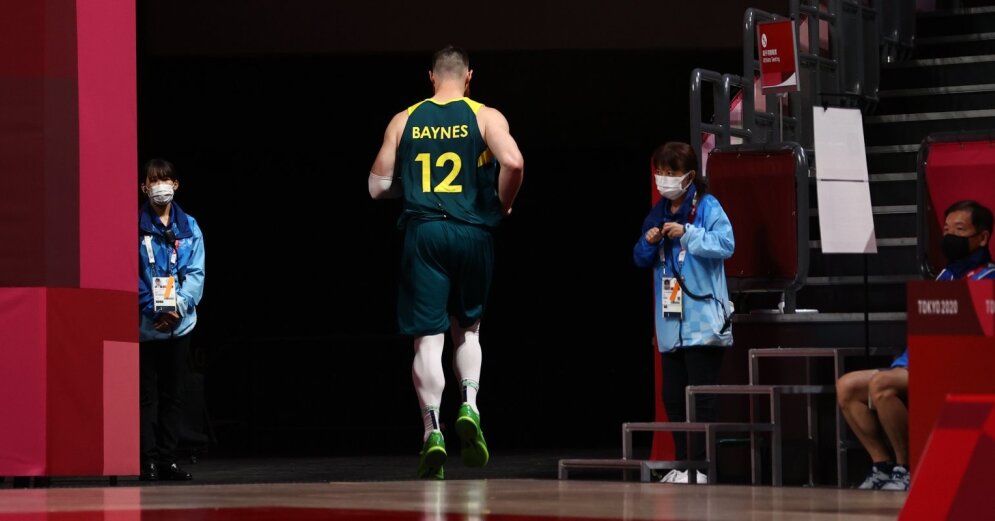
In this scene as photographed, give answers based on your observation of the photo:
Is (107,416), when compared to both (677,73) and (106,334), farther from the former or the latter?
(677,73)

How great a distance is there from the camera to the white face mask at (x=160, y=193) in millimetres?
8445

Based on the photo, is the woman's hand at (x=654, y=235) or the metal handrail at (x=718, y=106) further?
the metal handrail at (x=718, y=106)

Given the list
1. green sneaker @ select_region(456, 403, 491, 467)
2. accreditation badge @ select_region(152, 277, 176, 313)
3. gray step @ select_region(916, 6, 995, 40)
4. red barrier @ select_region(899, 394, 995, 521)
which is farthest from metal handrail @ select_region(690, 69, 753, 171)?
red barrier @ select_region(899, 394, 995, 521)

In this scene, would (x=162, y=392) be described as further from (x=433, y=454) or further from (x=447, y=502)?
(x=447, y=502)

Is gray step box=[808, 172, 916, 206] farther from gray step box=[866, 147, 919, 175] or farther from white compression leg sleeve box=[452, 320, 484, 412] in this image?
white compression leg sleeve box=[452, 320, 484, 412]

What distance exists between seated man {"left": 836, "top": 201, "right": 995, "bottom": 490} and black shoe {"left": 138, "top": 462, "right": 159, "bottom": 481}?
328 cm

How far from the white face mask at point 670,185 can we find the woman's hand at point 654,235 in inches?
6.7

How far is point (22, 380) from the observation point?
777cm

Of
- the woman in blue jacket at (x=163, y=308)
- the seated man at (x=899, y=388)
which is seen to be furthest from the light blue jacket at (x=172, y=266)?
the seated man at (x=899, y=388)

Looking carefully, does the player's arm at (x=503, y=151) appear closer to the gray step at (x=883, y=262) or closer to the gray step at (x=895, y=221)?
the gray step at (x=883, y=262)

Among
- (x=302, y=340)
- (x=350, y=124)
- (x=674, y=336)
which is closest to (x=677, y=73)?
(x=350, y=124)

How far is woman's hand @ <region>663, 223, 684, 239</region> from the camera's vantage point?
764cm

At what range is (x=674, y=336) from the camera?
775 cm

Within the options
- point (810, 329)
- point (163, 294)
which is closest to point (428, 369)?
point (163, 294)
